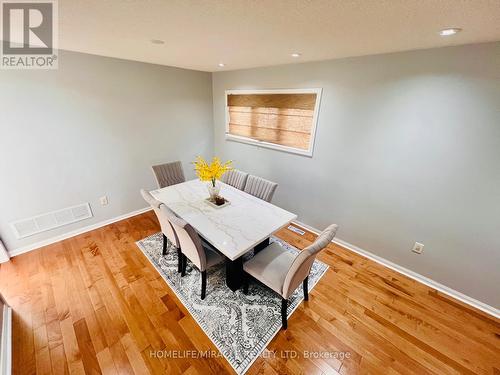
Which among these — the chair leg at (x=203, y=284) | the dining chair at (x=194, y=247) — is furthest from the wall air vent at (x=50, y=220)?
the chair leg at (x=203, y=284)

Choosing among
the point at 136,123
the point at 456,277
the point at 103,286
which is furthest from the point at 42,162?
the point at 456,277

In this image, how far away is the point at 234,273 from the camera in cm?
186

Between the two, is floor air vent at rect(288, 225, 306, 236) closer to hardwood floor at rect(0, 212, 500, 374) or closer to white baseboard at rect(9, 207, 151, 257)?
hardwood floor at rect(0, 212, 500, 374)

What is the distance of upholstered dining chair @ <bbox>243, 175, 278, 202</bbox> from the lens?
2368mm

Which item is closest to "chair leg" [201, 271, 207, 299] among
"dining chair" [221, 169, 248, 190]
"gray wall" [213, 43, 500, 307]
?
"dining chair" [221, 169, 248, 190]

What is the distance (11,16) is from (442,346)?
148 inches

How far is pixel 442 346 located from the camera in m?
1.56

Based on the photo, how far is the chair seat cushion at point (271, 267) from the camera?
159 cm

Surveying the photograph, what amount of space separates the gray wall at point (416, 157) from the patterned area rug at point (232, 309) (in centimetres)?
92

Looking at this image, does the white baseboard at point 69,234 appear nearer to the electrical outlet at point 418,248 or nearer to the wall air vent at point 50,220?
the wall air vent at point 50,220

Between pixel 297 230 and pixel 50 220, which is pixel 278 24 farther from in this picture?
pixel 50 220

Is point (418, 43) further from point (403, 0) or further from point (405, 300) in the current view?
point (405, 300)

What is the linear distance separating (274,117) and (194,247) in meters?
2.18

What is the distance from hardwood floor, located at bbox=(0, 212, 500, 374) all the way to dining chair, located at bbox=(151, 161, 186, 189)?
3.56 feet
